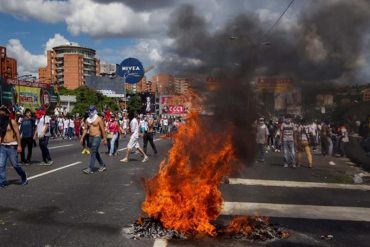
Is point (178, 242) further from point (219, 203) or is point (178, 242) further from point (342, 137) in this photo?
point (342, 137)

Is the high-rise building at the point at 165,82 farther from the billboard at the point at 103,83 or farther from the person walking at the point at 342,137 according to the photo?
the billboard at the point at 103,83

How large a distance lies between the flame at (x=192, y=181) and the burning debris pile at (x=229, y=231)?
10 cm

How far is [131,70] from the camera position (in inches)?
914

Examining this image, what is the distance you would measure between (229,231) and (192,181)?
82 centimetres

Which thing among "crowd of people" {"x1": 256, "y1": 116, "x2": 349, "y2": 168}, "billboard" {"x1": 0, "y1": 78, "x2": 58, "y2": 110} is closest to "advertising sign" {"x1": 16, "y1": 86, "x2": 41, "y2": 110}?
"billboard" {"x1": 0, "y1": 78, "x2": 58, "y2": 110}

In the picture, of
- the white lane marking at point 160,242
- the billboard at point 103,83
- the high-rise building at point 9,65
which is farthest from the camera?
the high-rise building at point 9,65

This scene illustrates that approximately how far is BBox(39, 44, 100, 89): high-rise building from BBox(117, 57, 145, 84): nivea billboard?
130m

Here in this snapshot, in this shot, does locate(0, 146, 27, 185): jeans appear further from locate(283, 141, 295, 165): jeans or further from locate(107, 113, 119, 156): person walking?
locate(283, 141, 295, 165): jeans

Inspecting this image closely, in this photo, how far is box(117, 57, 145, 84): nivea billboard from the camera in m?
22.8

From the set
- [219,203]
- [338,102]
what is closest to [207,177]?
[219,203]

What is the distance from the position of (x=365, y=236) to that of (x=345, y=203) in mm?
2491

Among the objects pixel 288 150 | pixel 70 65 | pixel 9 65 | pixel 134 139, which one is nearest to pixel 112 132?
pixel 134 139

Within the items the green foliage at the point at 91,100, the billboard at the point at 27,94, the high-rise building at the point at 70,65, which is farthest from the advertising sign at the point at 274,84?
the high-rise building at the point at 70,65

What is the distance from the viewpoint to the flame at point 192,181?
5559 millimetres
